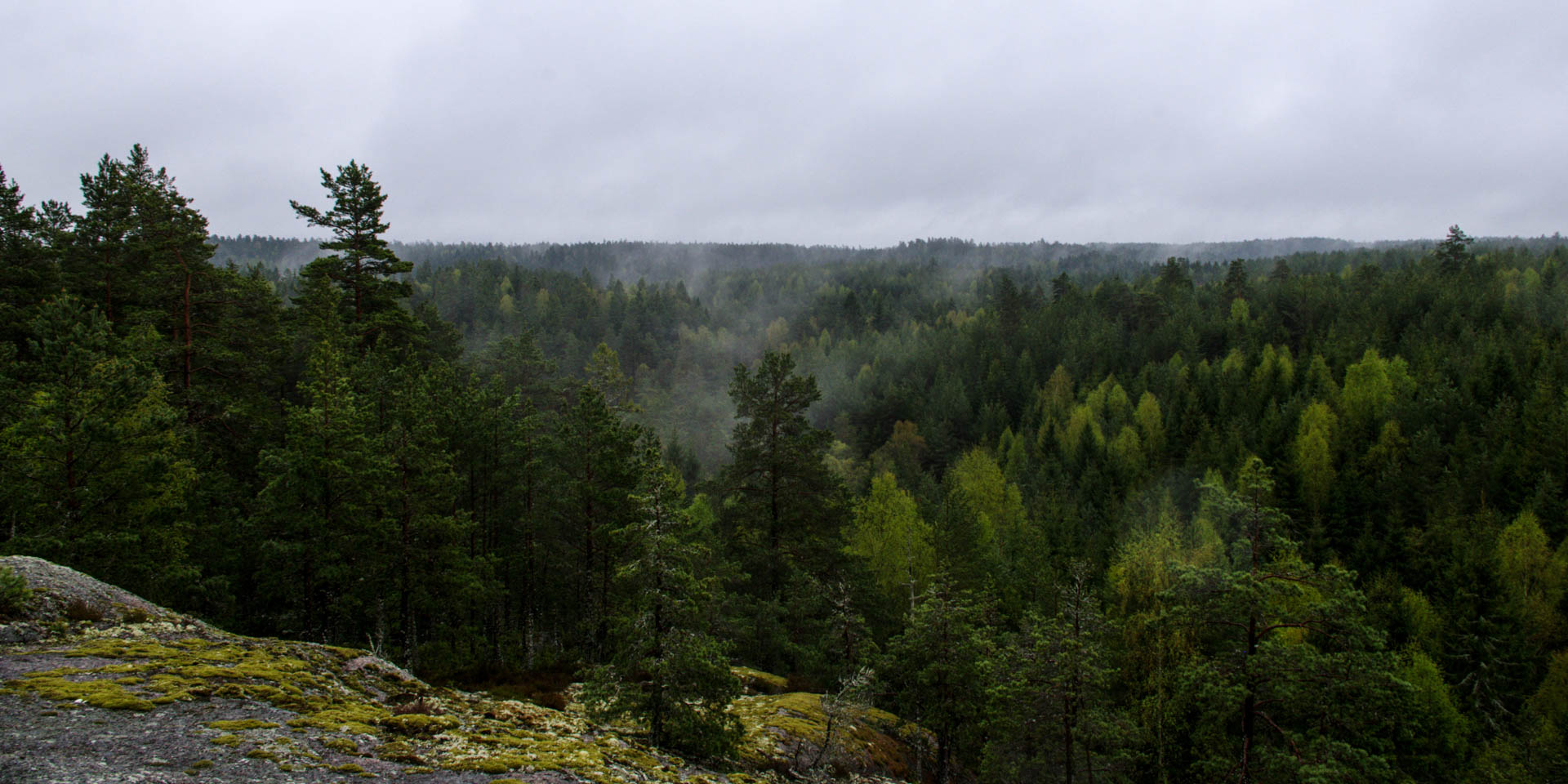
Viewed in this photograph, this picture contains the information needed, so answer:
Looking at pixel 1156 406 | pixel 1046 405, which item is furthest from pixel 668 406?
pixel 1156 406

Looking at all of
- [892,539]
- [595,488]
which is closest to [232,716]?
[595,488]

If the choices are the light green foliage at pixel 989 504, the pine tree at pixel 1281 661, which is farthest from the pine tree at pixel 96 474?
the light green foliage at pixel 989 504

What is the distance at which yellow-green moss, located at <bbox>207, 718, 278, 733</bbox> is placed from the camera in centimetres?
921

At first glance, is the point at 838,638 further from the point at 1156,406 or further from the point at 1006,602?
the point at 1156,406

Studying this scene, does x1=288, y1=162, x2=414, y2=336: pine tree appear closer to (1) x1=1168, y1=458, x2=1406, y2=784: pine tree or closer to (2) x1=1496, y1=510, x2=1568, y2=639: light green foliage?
(1) x1=1168, y1=458, x2=1406, y2=784: pine tree

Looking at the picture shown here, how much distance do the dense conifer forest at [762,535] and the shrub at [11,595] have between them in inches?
159

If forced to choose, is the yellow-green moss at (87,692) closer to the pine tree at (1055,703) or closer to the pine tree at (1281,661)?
the pine tree at (1281,661)

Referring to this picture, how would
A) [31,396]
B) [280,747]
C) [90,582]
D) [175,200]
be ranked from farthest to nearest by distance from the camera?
[175,200], [31,396], [90,582], [280,747]

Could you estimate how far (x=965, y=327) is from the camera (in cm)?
11675

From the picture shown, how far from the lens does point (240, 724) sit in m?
9.36

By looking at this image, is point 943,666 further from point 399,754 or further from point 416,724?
point 399,754

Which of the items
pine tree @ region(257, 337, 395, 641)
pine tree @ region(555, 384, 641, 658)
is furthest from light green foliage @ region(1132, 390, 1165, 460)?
pine tree @ region(257, 337, 395, 641)

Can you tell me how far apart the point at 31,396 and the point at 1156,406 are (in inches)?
3210

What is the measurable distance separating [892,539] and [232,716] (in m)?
36.0
